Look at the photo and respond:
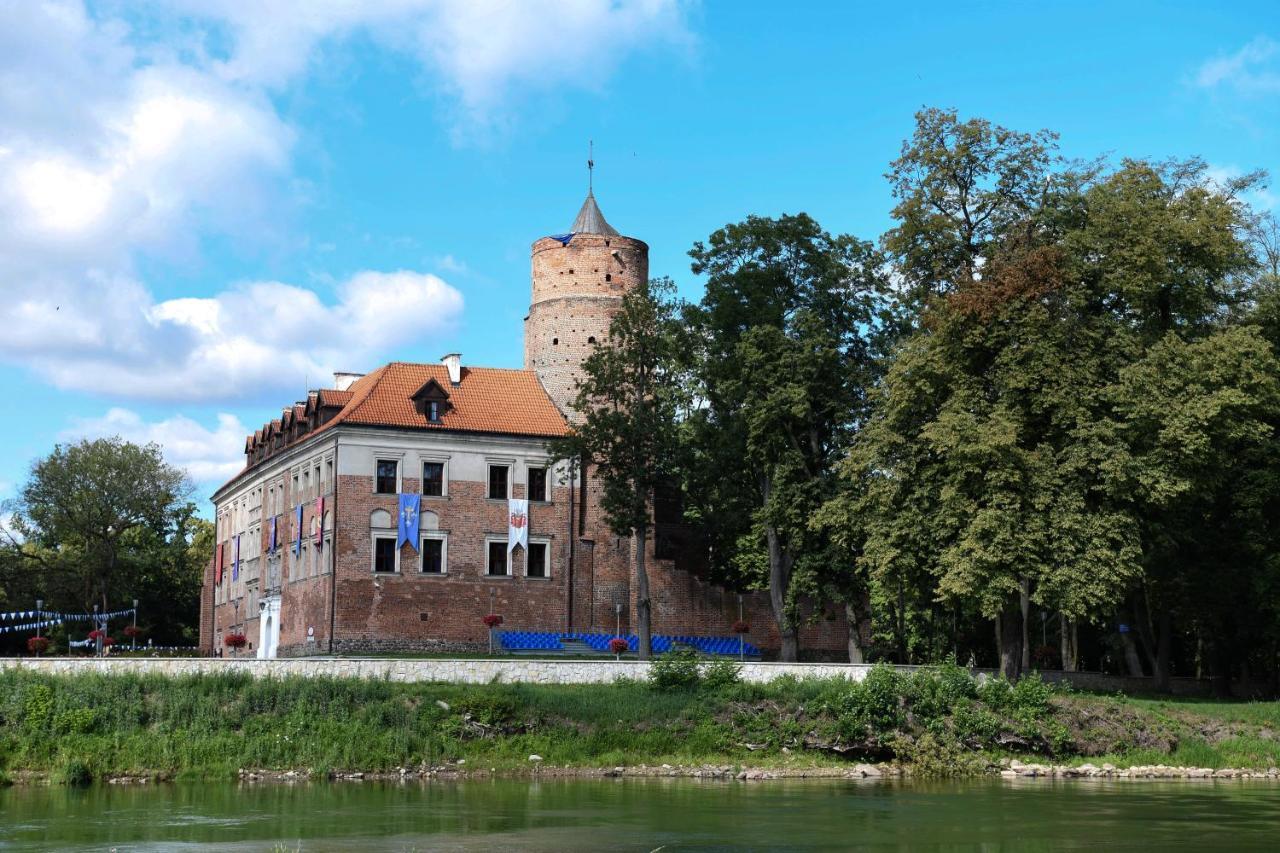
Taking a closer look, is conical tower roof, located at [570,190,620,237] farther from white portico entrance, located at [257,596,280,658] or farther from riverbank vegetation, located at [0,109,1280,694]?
white portico entrance, located at [257,596,280,658]

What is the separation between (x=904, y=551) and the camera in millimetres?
37844

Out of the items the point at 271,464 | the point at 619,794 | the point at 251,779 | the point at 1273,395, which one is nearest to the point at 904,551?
the point at 1273,395

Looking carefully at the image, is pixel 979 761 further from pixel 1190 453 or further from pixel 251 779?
pixel 251 779

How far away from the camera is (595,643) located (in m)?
→ 51.0

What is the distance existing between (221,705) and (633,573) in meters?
23.5

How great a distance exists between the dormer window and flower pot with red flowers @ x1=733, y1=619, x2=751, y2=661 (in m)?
13.1

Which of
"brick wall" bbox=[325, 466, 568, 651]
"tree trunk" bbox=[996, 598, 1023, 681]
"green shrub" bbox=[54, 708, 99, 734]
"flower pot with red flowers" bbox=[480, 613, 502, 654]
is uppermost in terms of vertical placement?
"brick wall" bbox=[325, 466, 568, 651]

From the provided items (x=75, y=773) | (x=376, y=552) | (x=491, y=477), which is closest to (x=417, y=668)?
(x=75, y=773)

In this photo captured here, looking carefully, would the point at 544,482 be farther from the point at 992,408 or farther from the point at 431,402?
the point at 992,408

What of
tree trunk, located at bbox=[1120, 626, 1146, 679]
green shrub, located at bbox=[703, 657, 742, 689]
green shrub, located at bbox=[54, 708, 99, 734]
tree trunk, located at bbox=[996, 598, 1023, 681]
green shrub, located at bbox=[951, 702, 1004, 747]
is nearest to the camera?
green shrub, located at bbox=[54, 708, 99, 734]

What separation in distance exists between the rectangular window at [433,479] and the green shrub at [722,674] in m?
19.3

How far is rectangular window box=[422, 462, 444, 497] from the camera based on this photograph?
52594 millimetres

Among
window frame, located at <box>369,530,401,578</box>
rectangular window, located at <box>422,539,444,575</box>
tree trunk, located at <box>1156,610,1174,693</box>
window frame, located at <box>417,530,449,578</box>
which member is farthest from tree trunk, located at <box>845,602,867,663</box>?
window frame, located at <box>369,530,401,578</box>

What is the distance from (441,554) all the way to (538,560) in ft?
12.1
